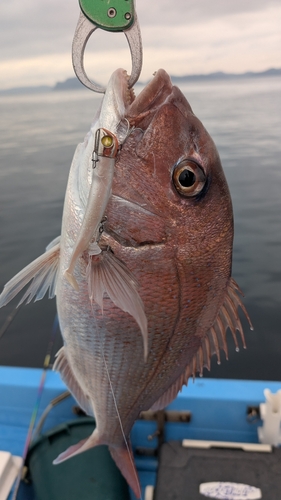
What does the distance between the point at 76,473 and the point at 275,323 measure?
3.35 m

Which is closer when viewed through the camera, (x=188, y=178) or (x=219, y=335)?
(x=188, y=178)

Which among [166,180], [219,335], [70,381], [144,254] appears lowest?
[70,381]

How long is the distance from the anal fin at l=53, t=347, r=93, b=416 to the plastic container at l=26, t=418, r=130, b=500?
617 mm

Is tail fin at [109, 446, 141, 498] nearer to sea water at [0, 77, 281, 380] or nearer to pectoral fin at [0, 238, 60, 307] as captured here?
pectoral fin at [0, 238, 60, 307]

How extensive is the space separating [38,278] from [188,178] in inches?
25.1

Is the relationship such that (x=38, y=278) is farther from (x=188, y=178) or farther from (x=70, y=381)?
(x=188, y=178)

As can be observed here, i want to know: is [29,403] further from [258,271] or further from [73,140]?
[73,140]

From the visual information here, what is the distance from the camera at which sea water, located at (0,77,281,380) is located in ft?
14.8

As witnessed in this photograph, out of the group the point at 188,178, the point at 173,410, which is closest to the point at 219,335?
the point at 188,178

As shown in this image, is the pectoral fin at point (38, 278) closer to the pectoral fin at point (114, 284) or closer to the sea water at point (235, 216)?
the pectoral fin at point (114, 284)

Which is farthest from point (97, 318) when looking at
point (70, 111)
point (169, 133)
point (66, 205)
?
point (70, 111)

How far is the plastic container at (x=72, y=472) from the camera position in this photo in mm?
1898

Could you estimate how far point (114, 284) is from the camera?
1.05 metres

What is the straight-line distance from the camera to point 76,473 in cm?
199
